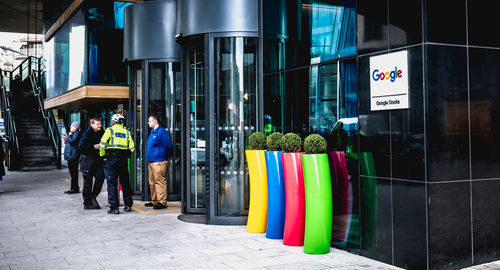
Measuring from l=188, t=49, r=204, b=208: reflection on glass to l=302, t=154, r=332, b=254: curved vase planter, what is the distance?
133 inches

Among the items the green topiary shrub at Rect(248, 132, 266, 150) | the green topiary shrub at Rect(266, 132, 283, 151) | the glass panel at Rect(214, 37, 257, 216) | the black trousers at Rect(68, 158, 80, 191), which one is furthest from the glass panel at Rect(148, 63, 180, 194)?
the green topiary shrub at Rect(266, 132, 283, 151)

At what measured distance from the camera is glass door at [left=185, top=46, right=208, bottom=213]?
9.08 meters

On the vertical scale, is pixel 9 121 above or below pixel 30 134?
above

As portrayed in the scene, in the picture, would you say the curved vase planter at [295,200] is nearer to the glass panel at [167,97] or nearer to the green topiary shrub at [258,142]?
the green topiary shrub at [258,142]

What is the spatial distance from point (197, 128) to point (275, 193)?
2801 millimetres

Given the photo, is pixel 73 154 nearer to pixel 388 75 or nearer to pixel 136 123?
pixel 136 123

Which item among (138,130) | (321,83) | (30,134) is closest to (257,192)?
(321,83)

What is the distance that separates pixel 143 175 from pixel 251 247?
5.54 m

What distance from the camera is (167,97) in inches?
468

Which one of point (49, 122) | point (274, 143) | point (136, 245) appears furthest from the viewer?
point (49, 122)

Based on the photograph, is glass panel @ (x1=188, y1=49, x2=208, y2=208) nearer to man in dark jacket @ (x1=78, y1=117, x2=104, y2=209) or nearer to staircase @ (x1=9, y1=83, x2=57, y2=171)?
man in dark jacket @ (x1=78, y1=117, x2=104, y2=209)

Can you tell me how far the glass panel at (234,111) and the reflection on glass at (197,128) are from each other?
2.48 feet

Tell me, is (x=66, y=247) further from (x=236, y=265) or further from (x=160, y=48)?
(x=160, y=48)

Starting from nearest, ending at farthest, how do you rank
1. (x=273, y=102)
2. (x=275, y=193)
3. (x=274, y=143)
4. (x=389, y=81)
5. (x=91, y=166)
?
(x=389, y=81), (x=275, y=193), (x=274, y=143), (x=273, y=102), (x=91, y=166)
